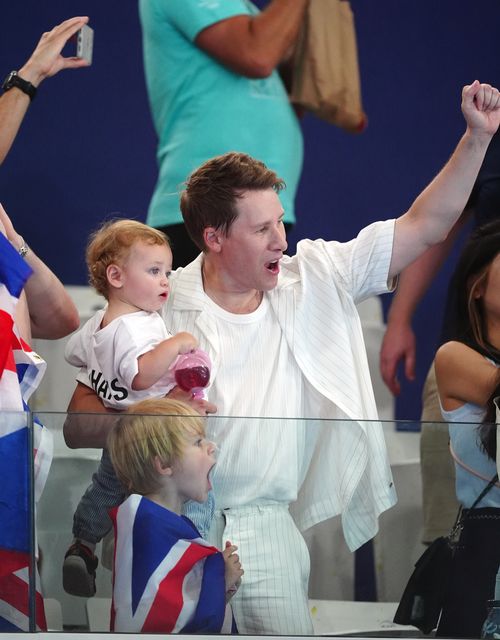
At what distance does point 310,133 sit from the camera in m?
4.21

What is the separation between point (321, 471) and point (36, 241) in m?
2.43

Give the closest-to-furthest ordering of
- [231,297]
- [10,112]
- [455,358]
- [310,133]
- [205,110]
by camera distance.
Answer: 1. [455,358]
2. [231,297]
3. [10,112]
4. [205,110]
5. [310,133]

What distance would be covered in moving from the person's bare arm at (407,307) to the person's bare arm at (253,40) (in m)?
0.61

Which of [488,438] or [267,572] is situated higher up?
[488,438]

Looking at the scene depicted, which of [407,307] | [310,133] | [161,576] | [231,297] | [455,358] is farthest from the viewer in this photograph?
[310,133]

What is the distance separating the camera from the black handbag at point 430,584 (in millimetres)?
1818

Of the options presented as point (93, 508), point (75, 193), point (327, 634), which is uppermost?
point (75, 193)

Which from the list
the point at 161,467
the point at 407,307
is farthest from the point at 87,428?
the point at 407,307

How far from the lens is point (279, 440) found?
1.83 meters

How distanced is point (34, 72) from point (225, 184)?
60 centimetres

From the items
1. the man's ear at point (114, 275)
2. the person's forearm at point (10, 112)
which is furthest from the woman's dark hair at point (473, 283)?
the person's forearm at point (10, 112)

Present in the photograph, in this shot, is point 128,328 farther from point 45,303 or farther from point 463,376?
point 463,376

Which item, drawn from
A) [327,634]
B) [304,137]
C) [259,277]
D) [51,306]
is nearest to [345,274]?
[259,277]

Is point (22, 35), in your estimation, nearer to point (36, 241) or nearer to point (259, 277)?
point (36, 241)
